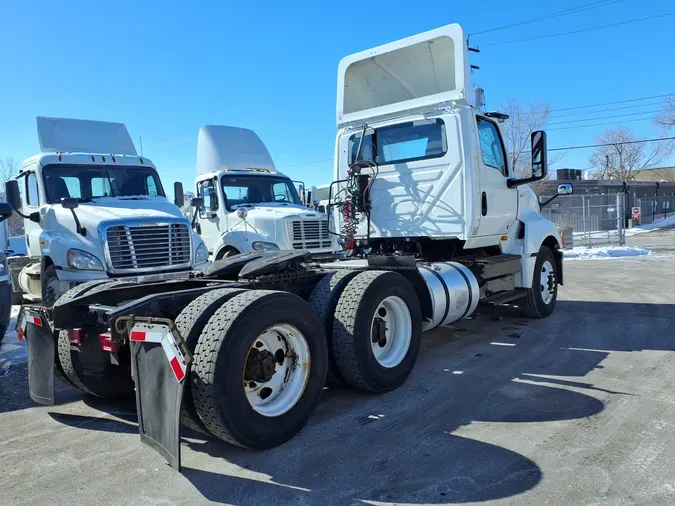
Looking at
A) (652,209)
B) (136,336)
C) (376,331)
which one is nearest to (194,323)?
(136,336)

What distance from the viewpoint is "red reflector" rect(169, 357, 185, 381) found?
118 inches

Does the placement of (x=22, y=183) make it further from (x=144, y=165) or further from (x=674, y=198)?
(x=674, y=198)

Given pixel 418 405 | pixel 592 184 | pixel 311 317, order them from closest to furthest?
1. pixel 311 317
2. pixel 418 405
3. pixel 592 184

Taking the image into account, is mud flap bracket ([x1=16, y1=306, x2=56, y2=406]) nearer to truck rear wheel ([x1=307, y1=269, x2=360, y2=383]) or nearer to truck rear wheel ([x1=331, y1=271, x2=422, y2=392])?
truck rear wheel ([x1=307, y1=269, x2=360, y2=383])

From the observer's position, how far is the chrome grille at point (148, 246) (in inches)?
280

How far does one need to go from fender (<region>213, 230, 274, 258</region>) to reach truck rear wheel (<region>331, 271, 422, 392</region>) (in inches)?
180

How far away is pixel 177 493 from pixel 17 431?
77.9 inches

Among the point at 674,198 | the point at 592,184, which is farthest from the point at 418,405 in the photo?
the point at 674,198

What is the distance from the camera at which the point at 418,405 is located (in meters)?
4.39

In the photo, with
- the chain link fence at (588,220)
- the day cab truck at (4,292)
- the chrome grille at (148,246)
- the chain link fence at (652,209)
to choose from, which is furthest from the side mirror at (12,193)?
the chain link fence at (652,209)

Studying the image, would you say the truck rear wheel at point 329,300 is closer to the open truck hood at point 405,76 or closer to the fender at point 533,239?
the open truck hood at point 405,76

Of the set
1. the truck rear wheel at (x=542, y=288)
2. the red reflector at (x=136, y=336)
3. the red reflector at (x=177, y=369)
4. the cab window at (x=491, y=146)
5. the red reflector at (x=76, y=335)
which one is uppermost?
the cab window at (x=491, y=146)

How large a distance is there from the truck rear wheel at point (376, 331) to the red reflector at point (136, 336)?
170 centimetres

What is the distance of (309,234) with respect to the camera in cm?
948
